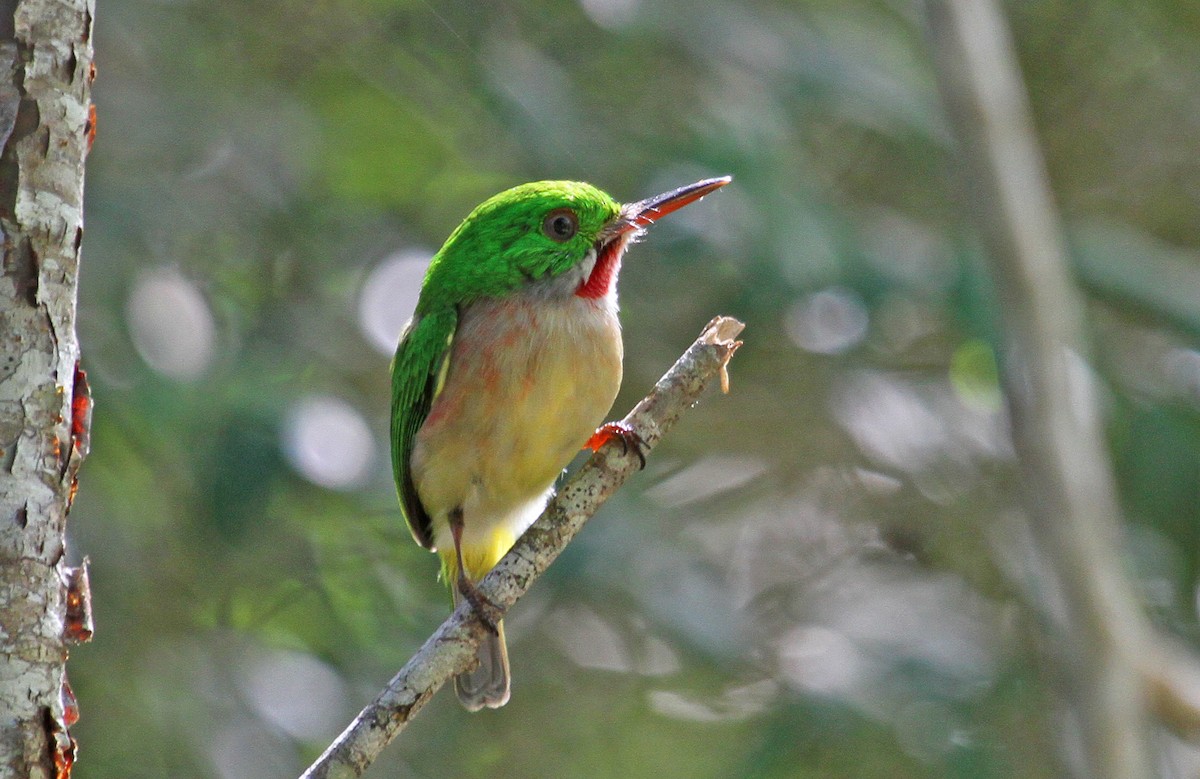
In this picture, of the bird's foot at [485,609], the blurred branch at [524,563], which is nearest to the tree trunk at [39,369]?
the blurred branch at [524,563]

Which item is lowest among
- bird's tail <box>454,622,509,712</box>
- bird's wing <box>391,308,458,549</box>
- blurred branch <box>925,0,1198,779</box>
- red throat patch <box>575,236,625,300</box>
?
bird's tail <box>454,622,509,712</box>

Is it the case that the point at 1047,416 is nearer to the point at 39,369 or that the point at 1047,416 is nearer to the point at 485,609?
the point at 485,609

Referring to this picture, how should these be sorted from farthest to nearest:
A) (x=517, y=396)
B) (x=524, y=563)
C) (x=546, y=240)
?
(x=546, y=240), (x=517, y=396), (x=524, y=563)

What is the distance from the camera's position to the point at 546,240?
390 centimetres

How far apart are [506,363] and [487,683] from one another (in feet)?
3.15

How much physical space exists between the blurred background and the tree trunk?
226cm

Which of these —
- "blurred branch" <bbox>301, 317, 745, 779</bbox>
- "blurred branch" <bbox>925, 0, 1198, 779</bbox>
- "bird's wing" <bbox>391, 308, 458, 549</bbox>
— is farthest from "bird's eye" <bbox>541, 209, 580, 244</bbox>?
"blurred branch" <bbox>925, 0, 1198, 779</bbox>

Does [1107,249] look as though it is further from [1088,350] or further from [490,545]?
[490,545]

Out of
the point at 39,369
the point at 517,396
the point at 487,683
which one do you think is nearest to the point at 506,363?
the point at 517,396

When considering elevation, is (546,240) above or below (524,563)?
above

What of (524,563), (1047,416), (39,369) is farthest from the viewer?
(524,563)

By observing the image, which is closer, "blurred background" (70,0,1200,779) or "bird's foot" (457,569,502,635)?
"bird's foot" (457,569,502,635)

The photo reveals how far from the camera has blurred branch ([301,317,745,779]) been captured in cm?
249

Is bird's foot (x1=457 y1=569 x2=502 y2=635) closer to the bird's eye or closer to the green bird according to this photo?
the green bird
